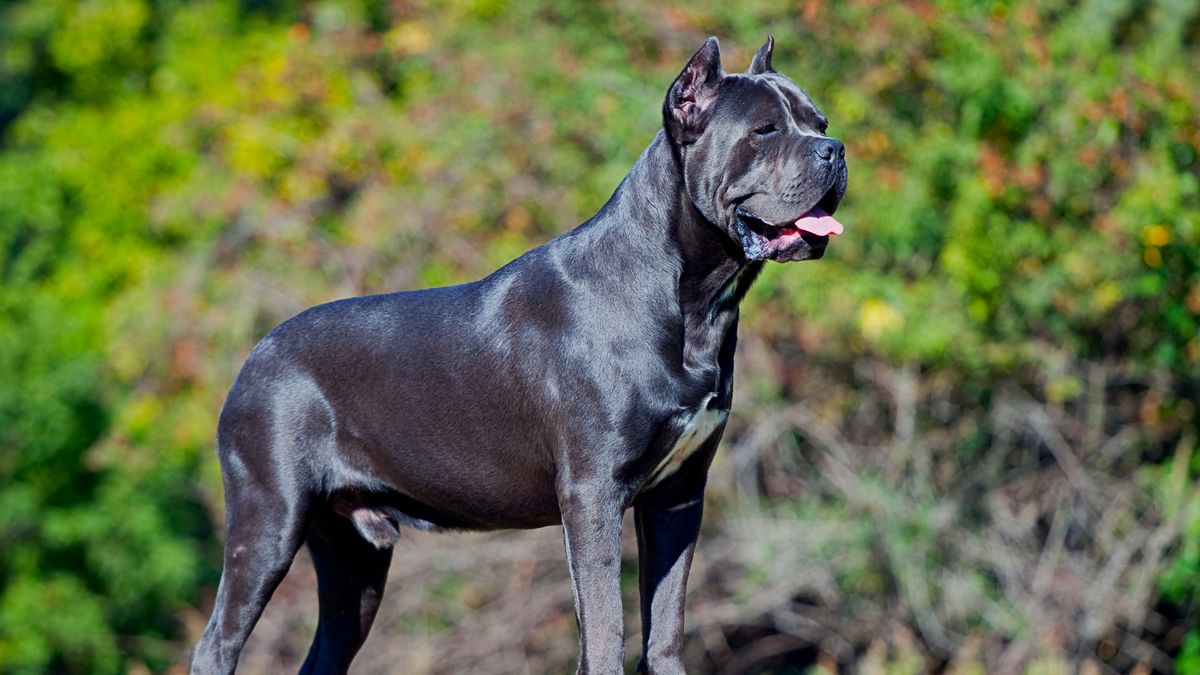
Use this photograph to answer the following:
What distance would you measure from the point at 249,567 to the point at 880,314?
6328mm

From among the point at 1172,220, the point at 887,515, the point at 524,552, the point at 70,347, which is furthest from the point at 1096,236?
the point at 70,347

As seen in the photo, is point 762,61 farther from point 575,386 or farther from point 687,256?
point 575,386

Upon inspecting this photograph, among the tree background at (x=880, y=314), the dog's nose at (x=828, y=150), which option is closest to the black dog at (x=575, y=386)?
the dog's nose at (x=828, y=150)

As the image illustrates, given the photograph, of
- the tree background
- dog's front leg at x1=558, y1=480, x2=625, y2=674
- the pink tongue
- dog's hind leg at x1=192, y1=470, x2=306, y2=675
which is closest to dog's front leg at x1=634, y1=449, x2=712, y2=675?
dog's front leg at x1=558, y1=480, x2=625, y2=674

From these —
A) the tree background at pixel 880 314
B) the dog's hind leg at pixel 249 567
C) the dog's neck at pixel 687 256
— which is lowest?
the tree background at pixel 880 314

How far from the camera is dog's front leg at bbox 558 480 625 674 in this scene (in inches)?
173

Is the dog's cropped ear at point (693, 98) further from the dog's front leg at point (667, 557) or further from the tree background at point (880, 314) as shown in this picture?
the tree background at point (880, 314)

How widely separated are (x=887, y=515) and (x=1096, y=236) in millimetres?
2450

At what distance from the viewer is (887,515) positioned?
34.9 feet

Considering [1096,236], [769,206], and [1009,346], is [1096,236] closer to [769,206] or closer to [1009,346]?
[1009,346]

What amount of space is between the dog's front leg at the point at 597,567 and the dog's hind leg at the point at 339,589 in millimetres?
1065

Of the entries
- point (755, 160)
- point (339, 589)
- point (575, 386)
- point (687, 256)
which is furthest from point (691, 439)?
point (339, 589)

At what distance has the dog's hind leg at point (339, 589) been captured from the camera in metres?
5.19

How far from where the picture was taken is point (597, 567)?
4402mm
